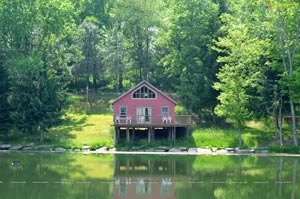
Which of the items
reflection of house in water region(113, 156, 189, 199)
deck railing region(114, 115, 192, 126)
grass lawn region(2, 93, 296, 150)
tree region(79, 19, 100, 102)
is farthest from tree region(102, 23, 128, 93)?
reflection of house in water region(113, 156, 189, 199)

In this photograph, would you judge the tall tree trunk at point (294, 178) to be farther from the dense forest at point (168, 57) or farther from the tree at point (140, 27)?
the tree at point (140, 27)

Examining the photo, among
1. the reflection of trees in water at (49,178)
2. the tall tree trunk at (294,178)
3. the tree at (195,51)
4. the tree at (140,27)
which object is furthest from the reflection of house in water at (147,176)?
the tree at (140,27)

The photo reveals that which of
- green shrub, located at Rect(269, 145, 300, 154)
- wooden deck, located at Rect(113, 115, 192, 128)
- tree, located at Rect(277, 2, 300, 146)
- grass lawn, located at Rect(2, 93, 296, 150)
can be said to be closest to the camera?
green shrub, located at Rect(269, 145, 300, 154)

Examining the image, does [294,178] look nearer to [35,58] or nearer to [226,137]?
[226,137]

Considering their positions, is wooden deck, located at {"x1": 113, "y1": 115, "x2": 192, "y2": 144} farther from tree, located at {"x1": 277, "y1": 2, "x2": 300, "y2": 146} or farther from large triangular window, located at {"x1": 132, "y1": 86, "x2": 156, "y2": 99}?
tree, located at {"x1": 277, "y1": 2, "x2": 300, "y2": 146}

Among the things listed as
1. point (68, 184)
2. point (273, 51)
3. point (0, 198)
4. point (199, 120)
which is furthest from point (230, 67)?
point (0, 198)

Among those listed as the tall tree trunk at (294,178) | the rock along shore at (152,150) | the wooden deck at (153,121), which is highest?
the wooden deck at (153,121)

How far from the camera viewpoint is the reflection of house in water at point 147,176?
2953 cm

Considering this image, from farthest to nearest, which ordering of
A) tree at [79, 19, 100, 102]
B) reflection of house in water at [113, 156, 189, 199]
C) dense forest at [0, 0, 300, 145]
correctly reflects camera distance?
tree at [79, 19, 100, 102], dense forest at [0, 0, 300, 145], reflection of house in water at [113, 156, 189, 199]

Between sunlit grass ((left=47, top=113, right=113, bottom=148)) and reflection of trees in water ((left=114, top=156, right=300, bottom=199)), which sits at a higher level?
sunlit grass ((left=47, top=113, right=113, bottom=148))

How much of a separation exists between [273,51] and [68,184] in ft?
88.0

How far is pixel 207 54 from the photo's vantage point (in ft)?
193

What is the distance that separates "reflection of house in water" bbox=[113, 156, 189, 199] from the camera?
96.9 feet

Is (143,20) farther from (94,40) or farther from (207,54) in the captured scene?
(207,54)
